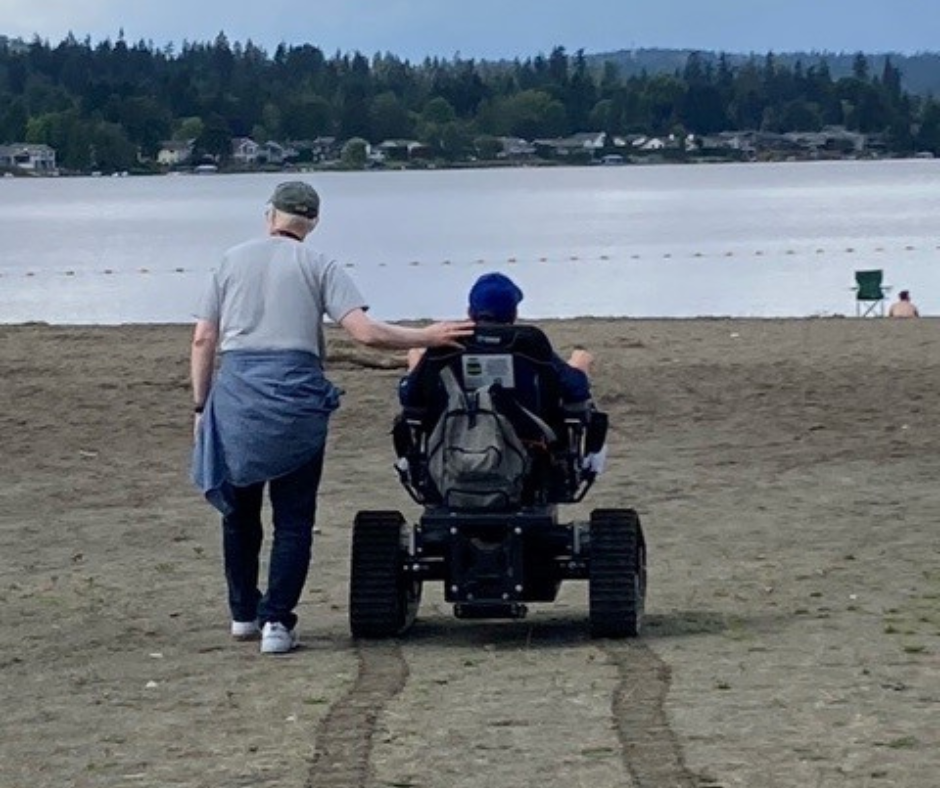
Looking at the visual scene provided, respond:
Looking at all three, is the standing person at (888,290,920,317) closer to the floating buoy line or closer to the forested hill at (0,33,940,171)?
the floating buoy line

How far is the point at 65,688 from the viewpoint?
9367mm

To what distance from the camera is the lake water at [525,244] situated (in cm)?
4262

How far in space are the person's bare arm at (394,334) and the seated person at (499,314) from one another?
0.54 feet

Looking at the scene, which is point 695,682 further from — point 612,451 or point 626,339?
point 626,339

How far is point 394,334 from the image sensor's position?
9625mm

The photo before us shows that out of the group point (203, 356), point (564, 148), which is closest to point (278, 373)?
point (203, 356)

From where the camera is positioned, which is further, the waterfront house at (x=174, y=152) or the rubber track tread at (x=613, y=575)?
the waterfront house at (x=174, y=152)

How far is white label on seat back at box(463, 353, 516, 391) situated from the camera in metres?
9.74

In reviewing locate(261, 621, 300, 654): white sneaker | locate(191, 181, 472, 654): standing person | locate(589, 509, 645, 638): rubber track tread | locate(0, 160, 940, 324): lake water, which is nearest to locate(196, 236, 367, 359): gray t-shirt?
locate(191, 181, 472, 654): standing person

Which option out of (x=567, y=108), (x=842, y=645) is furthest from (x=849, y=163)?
(x=842, y=645)

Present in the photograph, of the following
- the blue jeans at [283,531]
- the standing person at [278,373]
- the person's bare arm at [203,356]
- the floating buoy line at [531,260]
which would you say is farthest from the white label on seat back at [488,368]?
the floating buoy line at [531,260]

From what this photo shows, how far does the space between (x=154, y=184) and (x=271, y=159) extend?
12.3m

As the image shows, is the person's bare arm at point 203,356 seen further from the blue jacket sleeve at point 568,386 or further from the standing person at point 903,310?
the standing person at point 903,310

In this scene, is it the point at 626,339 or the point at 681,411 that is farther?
the point at 626,339
